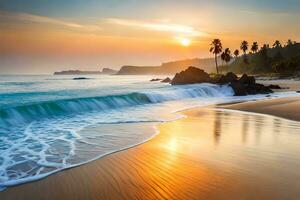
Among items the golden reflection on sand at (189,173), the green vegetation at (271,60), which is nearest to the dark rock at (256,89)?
the golden reflection on sand at (189,173)

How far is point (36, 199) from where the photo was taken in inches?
231

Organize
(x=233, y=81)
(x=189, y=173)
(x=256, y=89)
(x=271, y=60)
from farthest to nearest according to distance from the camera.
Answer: (x=271, y=60) < (x=233, y=81) < (x=256, y=89) < (x=189, y=173)

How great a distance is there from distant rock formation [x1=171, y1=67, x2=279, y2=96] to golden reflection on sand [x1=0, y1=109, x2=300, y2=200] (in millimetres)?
32064

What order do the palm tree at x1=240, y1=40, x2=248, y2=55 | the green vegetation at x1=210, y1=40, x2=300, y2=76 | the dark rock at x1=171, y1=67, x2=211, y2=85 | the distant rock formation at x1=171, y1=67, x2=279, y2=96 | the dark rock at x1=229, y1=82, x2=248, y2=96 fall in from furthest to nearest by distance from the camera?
the palm tree at x1=240, y1=40, x2=248, y2=55 → the green vegetation at x1=210, y1=40, x2=300, y2=76 → the dark rock at x1=171, y1=67, x2=211, y2=85 → the distant rock formation at x1=171, y1=67, x2=279, y2=96 → the dark rock at x1=229, y1=82, x2=248, y2=96

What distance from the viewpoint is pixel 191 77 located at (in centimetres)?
6372

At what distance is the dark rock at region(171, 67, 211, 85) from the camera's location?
62.0 metres

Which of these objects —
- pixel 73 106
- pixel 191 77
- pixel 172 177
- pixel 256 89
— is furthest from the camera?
pixel 191 77

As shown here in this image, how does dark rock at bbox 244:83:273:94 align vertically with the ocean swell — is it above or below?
below

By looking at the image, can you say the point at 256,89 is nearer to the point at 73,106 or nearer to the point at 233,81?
the point at 233,81

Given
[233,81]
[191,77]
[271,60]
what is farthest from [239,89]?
[271,60]

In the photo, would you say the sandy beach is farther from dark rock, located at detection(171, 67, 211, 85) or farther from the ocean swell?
dark rock, located at detection(171, 67, 211, 85)

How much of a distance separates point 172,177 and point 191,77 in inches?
2270

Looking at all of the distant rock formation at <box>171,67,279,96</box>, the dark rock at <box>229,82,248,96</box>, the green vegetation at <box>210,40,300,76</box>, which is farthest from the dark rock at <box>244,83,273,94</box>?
the green vegetation at <box>210,40,300,76</box>

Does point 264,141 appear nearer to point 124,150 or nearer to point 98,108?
point 124,150
